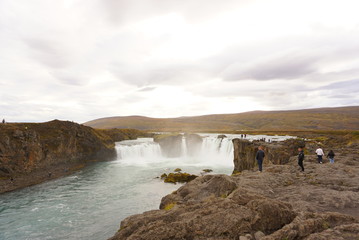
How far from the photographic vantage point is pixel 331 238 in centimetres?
658

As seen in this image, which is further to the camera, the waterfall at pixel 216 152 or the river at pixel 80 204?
the waterfall at pixel 216 152

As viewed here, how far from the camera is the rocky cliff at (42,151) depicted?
37.3 meters

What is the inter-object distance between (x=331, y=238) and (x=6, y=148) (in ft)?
161

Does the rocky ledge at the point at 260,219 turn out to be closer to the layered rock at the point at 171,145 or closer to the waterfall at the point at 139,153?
the waterfall at the point at 139,153

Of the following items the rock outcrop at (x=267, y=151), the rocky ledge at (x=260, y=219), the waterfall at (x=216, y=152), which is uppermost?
the rocky ledge at (x=260, y=219)

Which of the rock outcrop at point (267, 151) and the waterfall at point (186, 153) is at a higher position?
the rock outcrop at point (267, 151)

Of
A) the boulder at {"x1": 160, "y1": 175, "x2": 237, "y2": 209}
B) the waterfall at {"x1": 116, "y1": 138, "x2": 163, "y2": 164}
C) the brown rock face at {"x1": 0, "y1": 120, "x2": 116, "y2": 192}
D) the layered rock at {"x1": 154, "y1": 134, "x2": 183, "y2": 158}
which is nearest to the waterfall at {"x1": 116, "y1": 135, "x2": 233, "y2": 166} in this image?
the waterfall at {"x1": 116, "y1": 138, "x2": 163, "y2": 164}

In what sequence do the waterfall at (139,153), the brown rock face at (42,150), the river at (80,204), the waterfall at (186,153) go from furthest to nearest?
the waterfall at (139,153) < the waterfall at (186,153) < the brown rock face at (42,150) < the river at (80,204)

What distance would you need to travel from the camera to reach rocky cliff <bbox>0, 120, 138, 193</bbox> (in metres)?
37.3

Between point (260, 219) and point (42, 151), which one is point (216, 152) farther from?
point (260, 219)

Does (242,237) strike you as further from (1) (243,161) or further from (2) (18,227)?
(1) (243,161)

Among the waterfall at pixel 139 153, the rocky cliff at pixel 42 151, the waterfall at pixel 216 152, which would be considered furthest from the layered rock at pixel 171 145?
the rocky cliff at pixel 42 151

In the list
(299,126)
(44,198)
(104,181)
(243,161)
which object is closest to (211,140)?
(243,161)

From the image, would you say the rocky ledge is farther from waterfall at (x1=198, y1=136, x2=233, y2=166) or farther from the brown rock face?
waterfall at (x1=198, y1=136, x2=233, y2=166)
